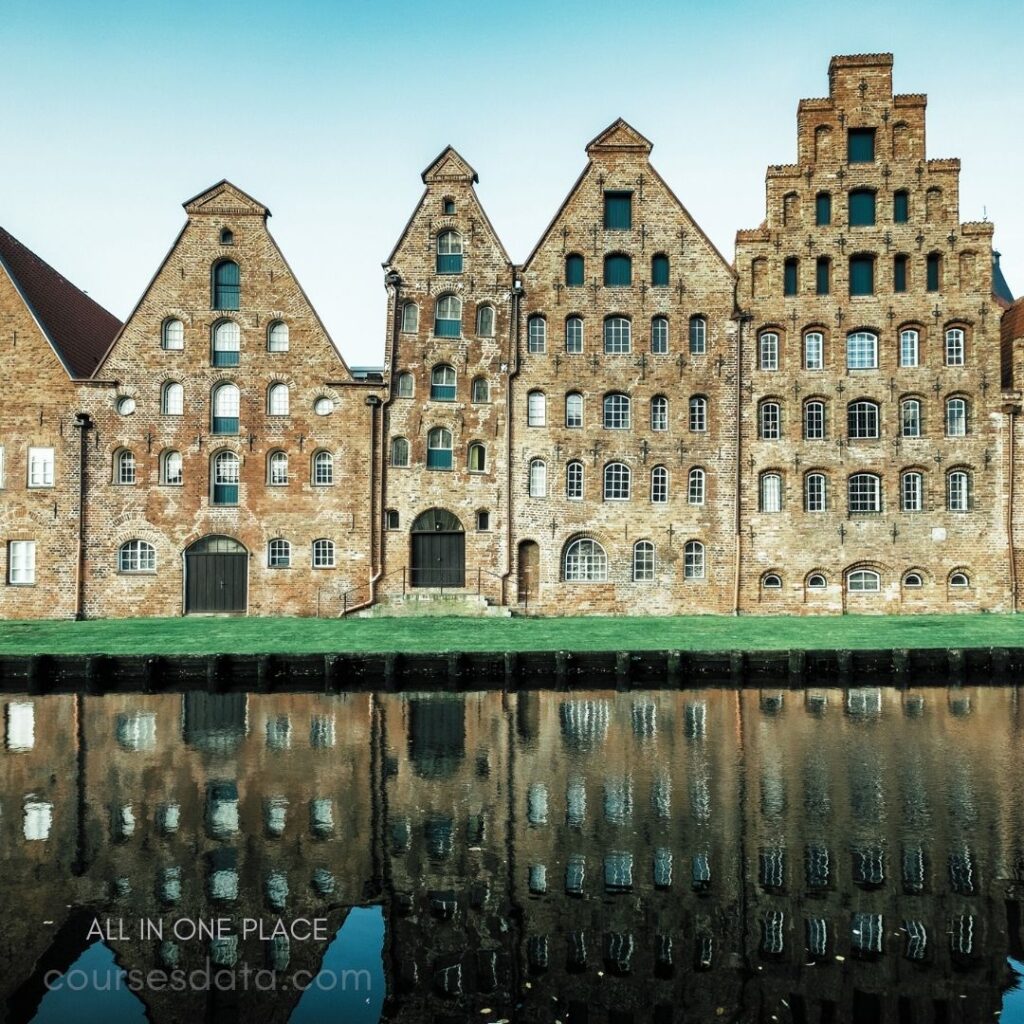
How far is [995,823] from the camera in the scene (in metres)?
9.64

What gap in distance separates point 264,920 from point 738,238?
2852cm

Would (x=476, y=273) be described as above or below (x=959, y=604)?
above

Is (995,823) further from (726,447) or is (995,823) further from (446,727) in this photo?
(726,447)

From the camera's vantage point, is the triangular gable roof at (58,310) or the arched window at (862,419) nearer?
the triangular gable roof at (58,310)

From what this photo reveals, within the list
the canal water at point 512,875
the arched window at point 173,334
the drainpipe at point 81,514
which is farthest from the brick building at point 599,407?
the canal water at point 512,875

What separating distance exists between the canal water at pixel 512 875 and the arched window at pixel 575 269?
2011cm

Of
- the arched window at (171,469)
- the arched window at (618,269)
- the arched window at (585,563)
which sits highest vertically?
the arched window at (618,269)

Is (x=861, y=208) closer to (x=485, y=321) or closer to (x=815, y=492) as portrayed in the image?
(x=815, y=492)

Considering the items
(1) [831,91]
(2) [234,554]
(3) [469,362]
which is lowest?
(2) [234,554]

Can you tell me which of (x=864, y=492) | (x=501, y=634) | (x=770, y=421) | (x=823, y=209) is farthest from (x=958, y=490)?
(x=501, y=634)

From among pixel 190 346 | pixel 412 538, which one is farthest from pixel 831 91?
pixel 190 346

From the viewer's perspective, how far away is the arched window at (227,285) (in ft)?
96.9

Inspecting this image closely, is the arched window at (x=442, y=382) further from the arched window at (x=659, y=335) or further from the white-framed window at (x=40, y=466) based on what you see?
the white-framed window at (x=40, y=466)

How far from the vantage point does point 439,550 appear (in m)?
29.6
